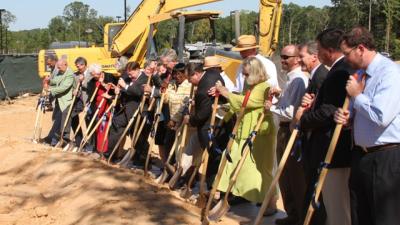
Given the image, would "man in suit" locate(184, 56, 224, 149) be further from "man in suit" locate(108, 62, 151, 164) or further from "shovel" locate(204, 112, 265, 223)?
"man in suit" locate(108, 62, 151, 164)

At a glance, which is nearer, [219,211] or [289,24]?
[219,211]

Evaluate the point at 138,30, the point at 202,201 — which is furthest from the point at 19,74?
the point at 202,201

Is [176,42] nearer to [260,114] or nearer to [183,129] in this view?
[183,129]

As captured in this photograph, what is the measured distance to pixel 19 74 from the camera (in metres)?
24.5

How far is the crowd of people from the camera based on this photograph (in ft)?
13.0

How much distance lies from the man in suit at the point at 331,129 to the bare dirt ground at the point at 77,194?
1639 mm

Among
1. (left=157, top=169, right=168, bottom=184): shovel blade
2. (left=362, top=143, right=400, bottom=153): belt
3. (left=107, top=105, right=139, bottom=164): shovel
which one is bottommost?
(left=157, top=169, right=168, bottom=184): shovel blade

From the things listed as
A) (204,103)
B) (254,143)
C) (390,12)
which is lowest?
(254,143)

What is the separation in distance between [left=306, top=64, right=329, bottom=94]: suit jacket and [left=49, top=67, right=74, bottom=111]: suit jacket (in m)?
6.44

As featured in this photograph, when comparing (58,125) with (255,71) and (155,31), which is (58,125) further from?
(255,71)

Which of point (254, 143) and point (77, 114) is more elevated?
point (254, 143)

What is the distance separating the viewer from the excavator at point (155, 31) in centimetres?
1432

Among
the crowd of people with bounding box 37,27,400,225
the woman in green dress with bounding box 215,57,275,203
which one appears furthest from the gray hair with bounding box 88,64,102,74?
the woman in green dress with bounding box 215,57,275,203

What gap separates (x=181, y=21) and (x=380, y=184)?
1113 cm
